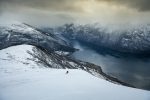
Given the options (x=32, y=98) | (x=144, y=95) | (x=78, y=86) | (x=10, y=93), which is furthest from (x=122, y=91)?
(x=10, y=93)

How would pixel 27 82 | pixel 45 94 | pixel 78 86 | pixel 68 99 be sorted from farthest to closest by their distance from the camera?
pixel 27 82 < pixel 78 86 < pixel 45 94 < pixel 68 99

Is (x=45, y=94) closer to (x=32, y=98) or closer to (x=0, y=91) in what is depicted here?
(x=32, y=98)

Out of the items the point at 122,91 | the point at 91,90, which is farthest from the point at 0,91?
the point at 122,91

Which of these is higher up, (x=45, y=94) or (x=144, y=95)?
(x=144, y=95)

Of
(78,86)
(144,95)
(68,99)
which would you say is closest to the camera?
(68,99)

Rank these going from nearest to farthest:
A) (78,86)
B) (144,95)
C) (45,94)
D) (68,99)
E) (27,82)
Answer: (68,99)
(45,94)
(144,95)
(78,86)
(27,82)

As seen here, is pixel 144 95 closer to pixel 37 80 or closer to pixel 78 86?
pixel 78 86

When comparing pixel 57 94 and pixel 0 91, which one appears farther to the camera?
pixel 0 91

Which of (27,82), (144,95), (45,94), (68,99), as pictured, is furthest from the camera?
(27,82)

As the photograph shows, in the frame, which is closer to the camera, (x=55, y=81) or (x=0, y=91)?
(x=0, y=91)
